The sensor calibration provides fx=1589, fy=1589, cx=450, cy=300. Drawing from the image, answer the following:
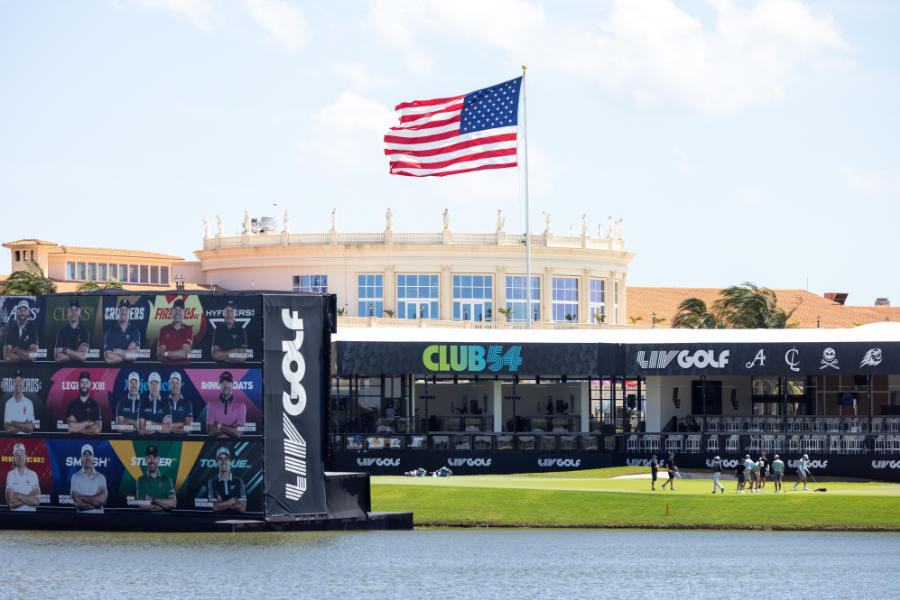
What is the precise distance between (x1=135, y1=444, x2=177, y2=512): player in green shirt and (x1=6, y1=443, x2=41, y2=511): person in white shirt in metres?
3.23

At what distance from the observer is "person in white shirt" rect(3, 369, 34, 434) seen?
4625 centimetres

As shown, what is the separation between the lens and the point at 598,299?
11950 cm

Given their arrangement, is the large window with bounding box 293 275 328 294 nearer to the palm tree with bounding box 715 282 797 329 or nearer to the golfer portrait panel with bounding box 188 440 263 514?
the palm tree with bounding box 715 282 797 329

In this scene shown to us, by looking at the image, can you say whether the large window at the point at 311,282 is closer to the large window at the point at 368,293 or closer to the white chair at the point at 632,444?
the large window at the point at 368,293

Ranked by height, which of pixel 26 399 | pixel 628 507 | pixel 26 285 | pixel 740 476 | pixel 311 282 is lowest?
pixel 628 507

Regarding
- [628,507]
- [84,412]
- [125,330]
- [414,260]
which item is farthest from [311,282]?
[125,330]

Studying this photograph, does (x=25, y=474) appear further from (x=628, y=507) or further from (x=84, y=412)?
(x=628, y=507)

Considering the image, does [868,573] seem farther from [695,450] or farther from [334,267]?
[334,267]

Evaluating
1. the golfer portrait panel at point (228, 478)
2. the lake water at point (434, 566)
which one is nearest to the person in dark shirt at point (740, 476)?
the lake water at point (434, 566)

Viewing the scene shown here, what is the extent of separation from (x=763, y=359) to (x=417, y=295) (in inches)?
1813

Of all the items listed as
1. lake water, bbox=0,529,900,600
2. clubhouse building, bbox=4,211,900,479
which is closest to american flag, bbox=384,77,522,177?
clubhouse building, bbox=4,211,900,479

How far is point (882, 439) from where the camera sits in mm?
67688

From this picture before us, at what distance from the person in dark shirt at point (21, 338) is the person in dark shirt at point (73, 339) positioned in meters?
0.81

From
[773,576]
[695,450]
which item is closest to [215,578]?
[773,576]
